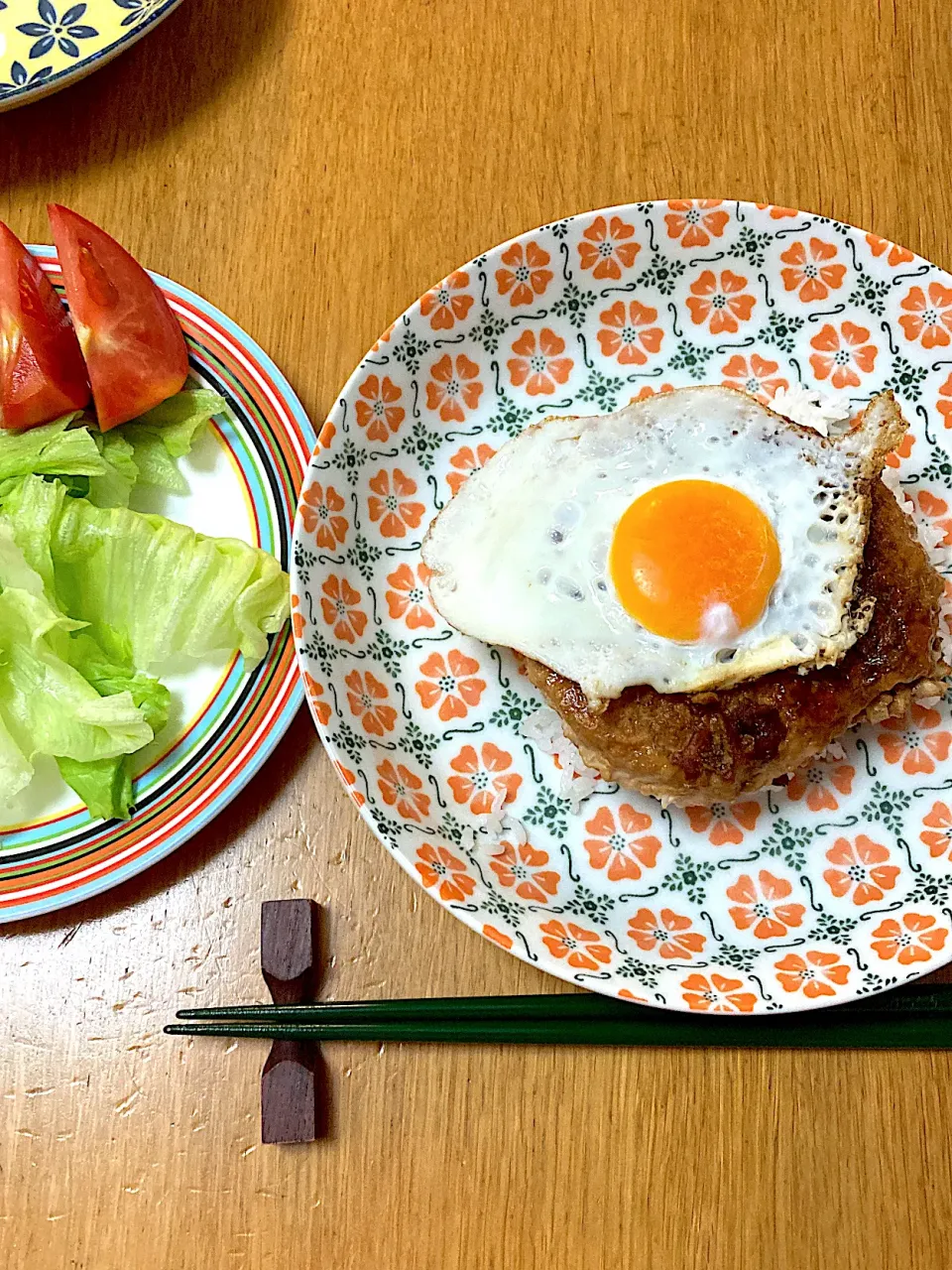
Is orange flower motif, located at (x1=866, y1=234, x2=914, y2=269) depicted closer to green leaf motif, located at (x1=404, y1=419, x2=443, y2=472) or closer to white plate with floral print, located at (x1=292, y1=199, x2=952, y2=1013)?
white plate with floral print, located at (x1=292, y1=199, x2=952, y2=1013)

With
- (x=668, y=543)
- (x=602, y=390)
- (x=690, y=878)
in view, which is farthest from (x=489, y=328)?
(x=690, y=878)

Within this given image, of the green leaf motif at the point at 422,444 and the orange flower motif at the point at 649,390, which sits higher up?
the orange flower motif at the point at 649,390

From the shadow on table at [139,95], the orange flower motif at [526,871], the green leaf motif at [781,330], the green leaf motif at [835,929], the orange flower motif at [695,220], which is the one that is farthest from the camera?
the shadow on table at [139,95]

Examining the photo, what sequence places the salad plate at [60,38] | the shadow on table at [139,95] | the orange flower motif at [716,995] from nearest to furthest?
the orange flower motif at [716,995]
the salad plate at [60,38]
the shadow on table at [139,95]

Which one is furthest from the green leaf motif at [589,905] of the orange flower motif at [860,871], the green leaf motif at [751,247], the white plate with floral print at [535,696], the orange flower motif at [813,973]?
the green leaf motif at [751,247]

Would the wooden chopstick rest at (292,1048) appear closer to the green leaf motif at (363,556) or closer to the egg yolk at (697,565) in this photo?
the green leaf motif at (363,556)

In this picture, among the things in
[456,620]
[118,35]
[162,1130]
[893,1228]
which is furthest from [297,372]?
[893,1228]

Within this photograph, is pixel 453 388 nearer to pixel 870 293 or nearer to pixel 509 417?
pixel 509 417

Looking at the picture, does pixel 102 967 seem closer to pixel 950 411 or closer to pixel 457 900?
pixel 457 900
